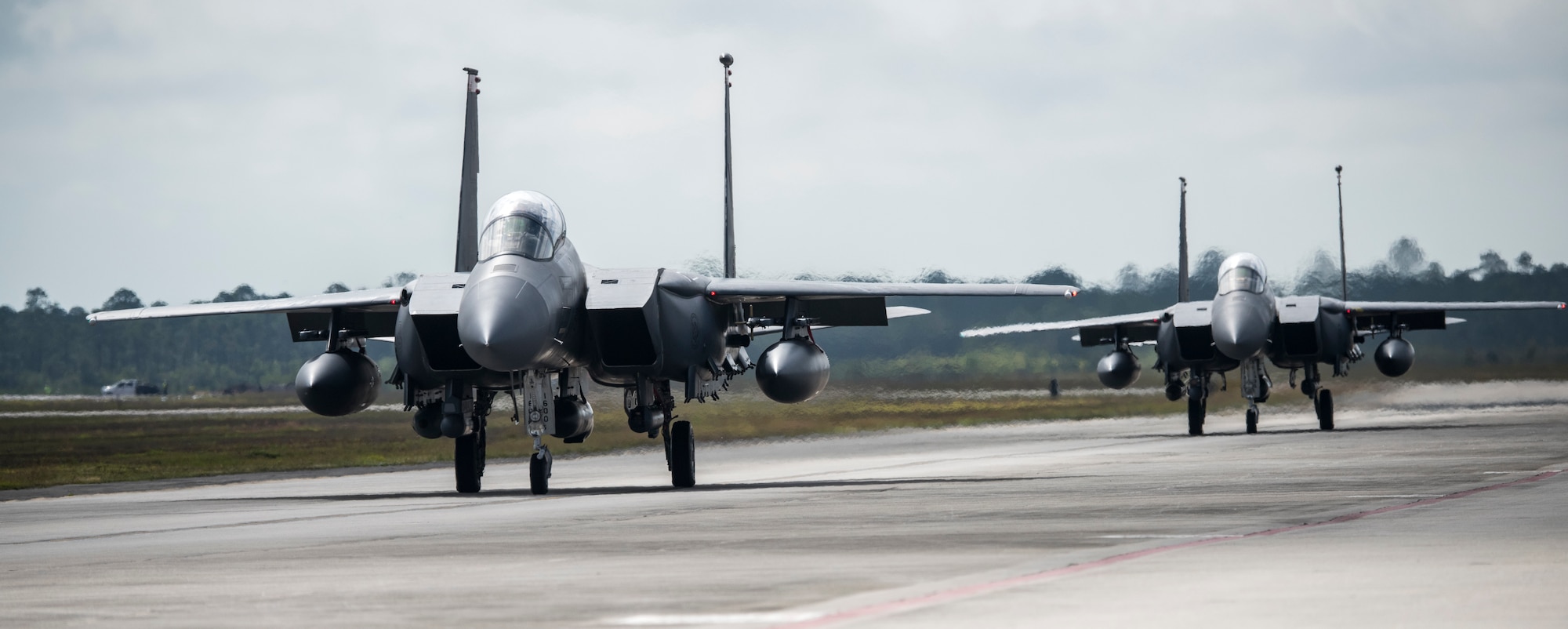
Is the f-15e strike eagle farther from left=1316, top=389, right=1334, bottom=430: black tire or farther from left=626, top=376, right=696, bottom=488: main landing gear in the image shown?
left=1316, top=389, right=1334, bottom=430: black tire

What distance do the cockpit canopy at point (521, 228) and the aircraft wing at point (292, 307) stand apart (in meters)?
1.90

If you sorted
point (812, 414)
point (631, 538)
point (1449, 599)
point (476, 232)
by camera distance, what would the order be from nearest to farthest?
point (1449, 599) → point (631, 538) → point (476, 232) → point (812, 414)

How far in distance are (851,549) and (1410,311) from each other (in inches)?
1267

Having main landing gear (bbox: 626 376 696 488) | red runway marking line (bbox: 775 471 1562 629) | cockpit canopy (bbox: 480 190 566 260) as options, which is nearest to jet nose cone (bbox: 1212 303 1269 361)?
main landing gear (bbox: 626 376 696 488)

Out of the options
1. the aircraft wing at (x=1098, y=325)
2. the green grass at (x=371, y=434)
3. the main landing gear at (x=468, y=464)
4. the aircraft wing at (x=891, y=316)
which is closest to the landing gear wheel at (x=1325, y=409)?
the aircraft wing at (x=1098, y=325)

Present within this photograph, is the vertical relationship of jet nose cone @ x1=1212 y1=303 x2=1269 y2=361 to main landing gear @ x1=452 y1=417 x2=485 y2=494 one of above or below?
above

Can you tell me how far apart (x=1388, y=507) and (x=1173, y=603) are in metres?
7.14

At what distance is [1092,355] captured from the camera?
60.8m

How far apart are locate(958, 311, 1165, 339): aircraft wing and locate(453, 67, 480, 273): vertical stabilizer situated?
1826 cm

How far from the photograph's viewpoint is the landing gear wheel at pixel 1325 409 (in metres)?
37.9

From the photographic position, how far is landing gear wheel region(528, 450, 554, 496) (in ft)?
68.2

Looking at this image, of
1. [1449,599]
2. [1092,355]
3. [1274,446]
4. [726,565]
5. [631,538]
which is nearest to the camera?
[1449,599]

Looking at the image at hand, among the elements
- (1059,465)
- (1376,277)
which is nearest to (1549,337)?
(1376,277)

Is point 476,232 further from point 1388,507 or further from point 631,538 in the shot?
point 1388,507
